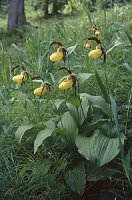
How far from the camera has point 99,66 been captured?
3.35 m

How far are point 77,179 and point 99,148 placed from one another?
9.1 inches

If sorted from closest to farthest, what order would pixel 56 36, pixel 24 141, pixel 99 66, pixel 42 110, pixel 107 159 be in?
pixel 107 159, pixel 24 141, pixel 42 110, pixel 99 66, pixel 56 36

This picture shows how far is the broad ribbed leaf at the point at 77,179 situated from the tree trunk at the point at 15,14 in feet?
25.4

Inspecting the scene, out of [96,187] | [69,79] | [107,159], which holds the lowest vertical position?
[96,187]

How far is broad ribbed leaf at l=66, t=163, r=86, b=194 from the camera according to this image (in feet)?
7.21

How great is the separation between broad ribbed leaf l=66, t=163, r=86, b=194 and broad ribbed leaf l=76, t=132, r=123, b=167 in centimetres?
14

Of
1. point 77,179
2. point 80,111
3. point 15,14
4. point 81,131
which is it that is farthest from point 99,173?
point 15,14

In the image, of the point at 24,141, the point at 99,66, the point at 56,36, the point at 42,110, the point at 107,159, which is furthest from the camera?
the point at 56,36

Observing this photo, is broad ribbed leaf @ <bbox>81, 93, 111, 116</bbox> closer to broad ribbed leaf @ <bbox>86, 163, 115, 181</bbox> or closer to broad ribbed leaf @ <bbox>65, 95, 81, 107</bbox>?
broad ribbed leaf @ <bbox>65, 95, 81, 107</bbox>

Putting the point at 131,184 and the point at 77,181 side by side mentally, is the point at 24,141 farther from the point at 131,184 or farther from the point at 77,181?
the point at 131,184

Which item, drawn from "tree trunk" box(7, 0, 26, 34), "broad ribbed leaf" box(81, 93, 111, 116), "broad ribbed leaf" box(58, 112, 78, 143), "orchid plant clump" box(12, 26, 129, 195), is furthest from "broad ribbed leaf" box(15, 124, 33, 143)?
"tree trunk" box(7, 0, 26, 34)

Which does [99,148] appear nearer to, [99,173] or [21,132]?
[99,173]

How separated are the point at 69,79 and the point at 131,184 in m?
0.68

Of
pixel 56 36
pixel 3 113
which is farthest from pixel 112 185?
pixel 56 36
